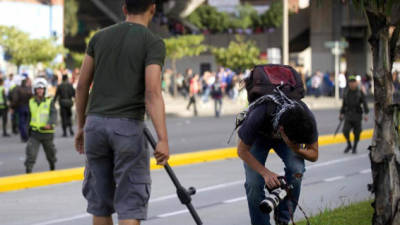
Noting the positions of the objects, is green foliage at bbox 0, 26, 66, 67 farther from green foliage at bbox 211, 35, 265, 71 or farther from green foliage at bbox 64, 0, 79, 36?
green foliage at bbox 211, 35, 265, 71

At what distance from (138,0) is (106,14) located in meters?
49.0

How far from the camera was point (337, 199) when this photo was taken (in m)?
11.1

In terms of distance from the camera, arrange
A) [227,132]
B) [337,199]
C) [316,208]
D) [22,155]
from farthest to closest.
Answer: [227,132]
[22,155]
[337,199]
[316,208]

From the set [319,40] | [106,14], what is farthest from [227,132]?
[319,40]

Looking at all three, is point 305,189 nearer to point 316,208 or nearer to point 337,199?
point 337,199

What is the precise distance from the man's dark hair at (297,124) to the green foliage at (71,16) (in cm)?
4777

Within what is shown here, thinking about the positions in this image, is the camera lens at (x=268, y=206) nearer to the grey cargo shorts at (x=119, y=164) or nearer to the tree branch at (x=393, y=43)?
the grey cargo shorts at (x=119, y=164)

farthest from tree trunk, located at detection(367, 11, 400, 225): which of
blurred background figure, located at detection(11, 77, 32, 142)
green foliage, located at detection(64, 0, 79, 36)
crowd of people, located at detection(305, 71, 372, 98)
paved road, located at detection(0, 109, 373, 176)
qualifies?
green foliage, located at detection(64, 0, 79, 36)

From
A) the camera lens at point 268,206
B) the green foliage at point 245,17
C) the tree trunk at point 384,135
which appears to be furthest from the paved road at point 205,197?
the green foliage at point 245,17

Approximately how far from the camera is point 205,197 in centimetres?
1138

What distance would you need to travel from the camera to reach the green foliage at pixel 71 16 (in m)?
52.5

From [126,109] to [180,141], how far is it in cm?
1707

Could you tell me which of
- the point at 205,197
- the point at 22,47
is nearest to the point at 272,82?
the point at 205,197

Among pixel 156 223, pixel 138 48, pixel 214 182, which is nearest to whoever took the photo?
pixel 138 48
